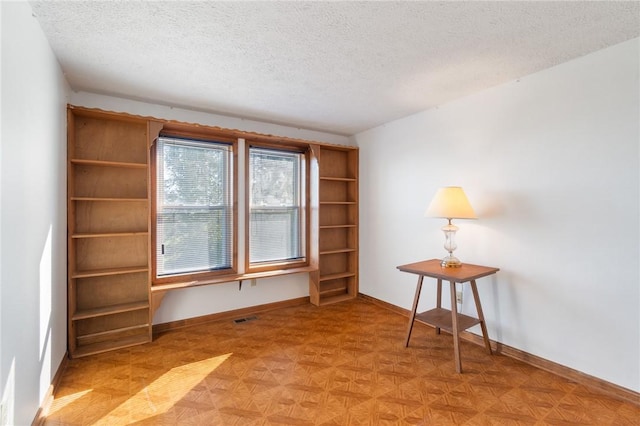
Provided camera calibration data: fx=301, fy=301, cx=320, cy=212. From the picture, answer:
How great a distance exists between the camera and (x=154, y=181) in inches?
127

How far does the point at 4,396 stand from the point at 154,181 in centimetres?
223

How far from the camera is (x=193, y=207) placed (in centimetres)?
348

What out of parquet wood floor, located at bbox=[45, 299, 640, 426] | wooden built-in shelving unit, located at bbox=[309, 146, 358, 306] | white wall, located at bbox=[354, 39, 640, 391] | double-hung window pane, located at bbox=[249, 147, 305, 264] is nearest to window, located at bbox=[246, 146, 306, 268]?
double-hung window pane, located at bbox=[249, 147, 305, 264]

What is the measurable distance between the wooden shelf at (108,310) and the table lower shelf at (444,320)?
2725 millimetres

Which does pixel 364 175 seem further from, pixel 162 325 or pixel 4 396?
pixel 4 396

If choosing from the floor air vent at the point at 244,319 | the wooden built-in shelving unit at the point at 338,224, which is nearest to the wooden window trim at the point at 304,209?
the wooden built-in shelving unit at the point at 338,224

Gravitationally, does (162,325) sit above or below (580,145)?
below

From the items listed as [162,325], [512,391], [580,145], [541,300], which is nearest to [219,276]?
[162,325]

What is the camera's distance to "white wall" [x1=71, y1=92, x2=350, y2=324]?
10.3ft

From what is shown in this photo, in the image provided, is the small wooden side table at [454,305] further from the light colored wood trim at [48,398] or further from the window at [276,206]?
the light colored wood trim at [48,398]

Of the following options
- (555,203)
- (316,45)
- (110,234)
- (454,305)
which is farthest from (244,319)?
(555,203)

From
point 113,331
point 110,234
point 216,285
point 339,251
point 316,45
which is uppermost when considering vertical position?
point 316,45

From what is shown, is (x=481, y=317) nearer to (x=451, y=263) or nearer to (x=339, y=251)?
(x=451, y=263)

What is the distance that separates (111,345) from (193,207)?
155 centimetres
